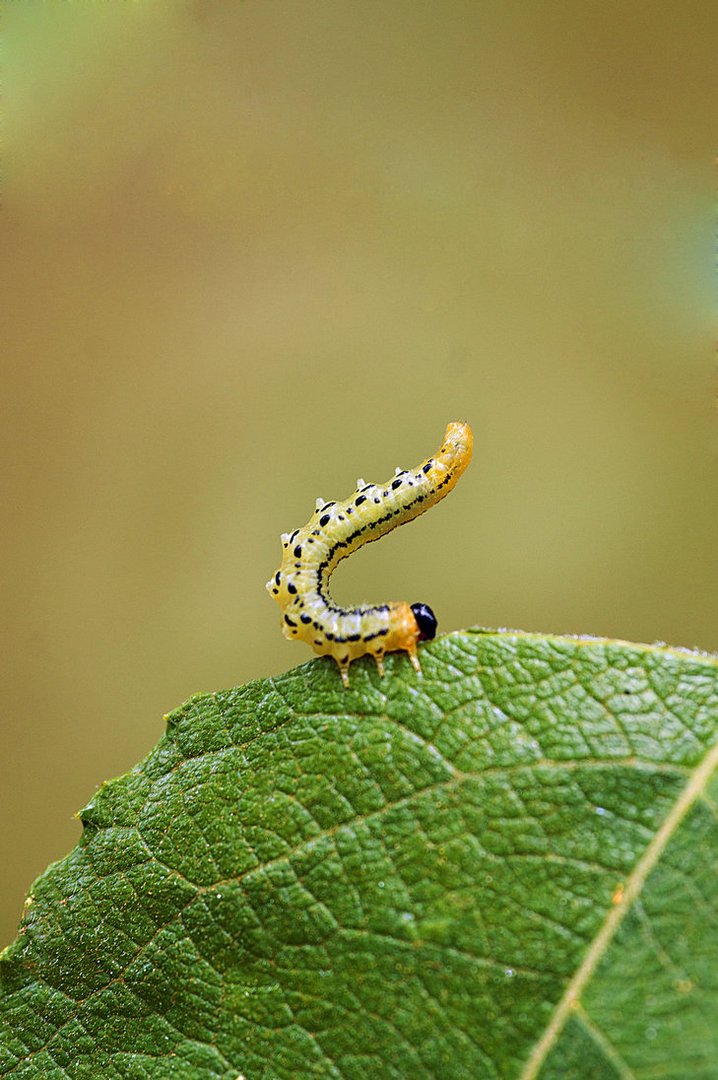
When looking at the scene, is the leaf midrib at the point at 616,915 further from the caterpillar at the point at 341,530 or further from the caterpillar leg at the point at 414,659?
the caterpillar at the point at 341,530

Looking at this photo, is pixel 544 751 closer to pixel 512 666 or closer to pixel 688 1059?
pixel 512 666

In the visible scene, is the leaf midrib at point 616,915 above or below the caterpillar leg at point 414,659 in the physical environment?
below

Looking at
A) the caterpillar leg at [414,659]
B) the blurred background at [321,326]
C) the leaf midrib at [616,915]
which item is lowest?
the leaf midrib at [616,915]

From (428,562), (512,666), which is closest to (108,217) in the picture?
(428,562)

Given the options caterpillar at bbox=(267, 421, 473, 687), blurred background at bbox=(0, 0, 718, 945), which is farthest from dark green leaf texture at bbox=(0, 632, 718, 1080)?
blurred background at bbox=(0, 0, 718, 945)

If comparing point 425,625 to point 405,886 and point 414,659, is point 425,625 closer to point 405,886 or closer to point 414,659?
point 414,659

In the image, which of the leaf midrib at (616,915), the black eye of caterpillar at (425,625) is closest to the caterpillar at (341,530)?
the black eye of caterpillar at (425,625)
